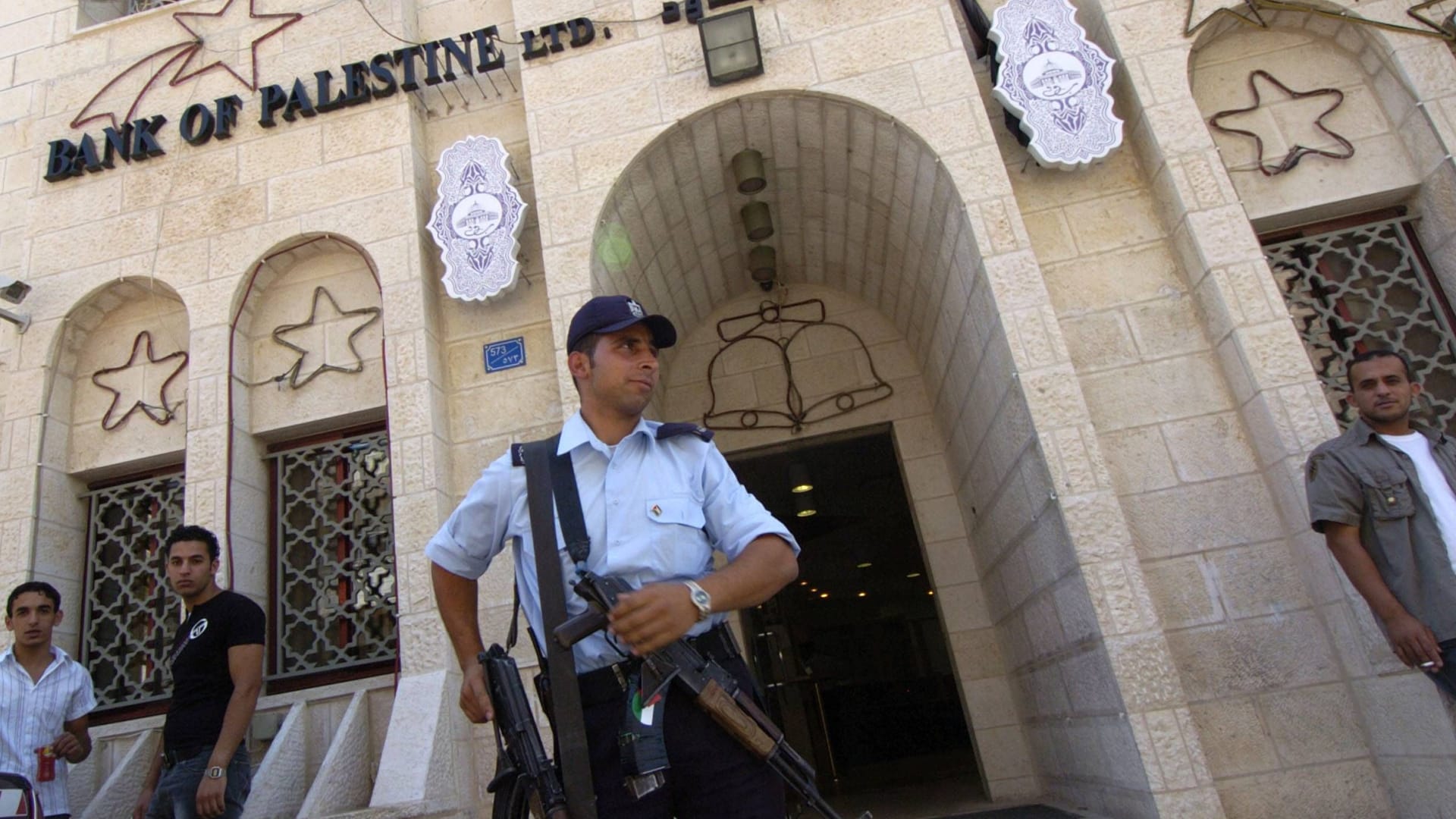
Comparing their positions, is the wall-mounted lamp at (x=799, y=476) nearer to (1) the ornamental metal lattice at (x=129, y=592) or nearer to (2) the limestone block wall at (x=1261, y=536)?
(2) the limestone block wall at (x=1261, y=536)

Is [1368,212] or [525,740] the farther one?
[1368,212]

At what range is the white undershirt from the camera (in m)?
2.79

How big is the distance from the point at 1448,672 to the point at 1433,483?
1.98 feet

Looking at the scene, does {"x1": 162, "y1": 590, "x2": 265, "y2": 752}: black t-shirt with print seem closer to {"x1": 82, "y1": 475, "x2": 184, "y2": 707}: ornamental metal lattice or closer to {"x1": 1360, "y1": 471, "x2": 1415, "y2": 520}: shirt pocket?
{"x1": 82, "y1": 475, "x2": 184, "y2": 707}: ornamental metal lattice

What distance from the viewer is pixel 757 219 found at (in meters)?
5.50

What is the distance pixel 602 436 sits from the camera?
1995 mm

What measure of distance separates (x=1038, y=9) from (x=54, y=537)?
6117 mm

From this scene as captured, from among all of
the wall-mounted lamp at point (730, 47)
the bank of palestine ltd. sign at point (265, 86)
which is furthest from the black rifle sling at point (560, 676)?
the bank of palestine ltd. sign at point (265, 86)

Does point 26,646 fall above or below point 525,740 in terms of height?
above

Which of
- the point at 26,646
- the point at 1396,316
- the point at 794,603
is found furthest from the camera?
the point at 794,603

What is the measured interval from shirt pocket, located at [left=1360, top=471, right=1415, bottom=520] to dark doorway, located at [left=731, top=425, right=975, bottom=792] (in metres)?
3.10

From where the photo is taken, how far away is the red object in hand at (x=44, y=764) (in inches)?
136

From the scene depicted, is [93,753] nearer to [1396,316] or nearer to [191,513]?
[191,513]

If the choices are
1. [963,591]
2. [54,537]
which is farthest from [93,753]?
[963,591]
